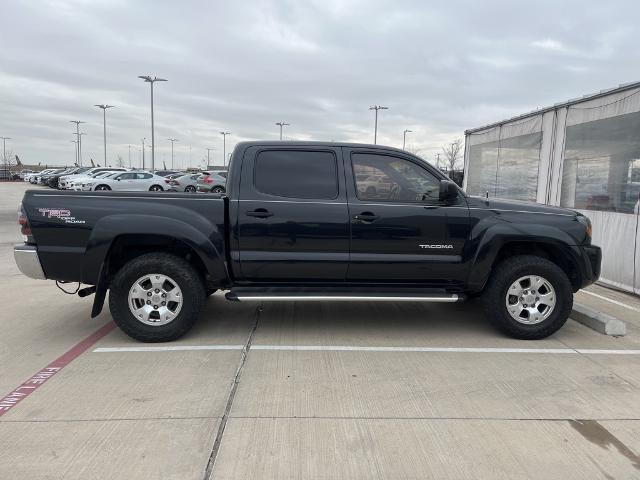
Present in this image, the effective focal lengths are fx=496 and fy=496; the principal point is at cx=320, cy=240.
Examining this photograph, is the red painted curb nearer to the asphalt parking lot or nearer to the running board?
the asphalt parking lot

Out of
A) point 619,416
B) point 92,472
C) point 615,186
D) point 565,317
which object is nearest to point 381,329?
point 565,317

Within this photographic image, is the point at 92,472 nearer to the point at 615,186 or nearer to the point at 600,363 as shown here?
the point at 600,363

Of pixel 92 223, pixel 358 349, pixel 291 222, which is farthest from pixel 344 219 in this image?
A: pixel 92 223

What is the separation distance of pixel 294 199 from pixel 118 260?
1.87 meters

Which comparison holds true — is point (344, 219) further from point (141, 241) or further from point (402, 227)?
point (141, 241)

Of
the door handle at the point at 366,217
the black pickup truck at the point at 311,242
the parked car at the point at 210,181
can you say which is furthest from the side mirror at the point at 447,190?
the parked car at the point at 210,181

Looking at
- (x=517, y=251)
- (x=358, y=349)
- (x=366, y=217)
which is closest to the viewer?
(x=358, y=349)

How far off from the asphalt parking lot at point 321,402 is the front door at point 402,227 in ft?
2.38

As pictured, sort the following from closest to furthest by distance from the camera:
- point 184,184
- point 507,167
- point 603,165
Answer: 1. point 603,165
2. point 507,167
3. point 184,184

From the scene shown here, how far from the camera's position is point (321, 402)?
362cm

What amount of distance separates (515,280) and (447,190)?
1145mm

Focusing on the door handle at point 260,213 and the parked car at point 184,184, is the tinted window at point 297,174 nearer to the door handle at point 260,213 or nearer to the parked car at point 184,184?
the door handle at point 260,213

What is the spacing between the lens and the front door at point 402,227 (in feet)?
15.9

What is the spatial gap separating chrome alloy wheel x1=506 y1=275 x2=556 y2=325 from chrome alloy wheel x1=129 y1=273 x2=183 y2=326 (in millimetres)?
3292
